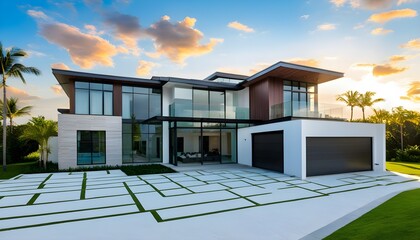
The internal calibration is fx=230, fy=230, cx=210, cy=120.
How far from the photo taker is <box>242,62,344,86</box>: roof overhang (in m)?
15.8

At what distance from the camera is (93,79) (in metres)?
17.5

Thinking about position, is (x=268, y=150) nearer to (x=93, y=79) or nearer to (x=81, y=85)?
(x=93, y=79)

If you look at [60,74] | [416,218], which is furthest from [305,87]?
[60,74]

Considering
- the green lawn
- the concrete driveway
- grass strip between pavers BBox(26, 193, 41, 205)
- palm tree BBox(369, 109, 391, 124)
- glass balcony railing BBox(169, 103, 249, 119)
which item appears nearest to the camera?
the concrete driveway

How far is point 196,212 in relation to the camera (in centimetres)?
677

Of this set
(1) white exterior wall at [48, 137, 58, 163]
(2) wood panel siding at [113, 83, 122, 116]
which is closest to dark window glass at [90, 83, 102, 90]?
(2) wood panel siding at [113, 83, 122, 116]

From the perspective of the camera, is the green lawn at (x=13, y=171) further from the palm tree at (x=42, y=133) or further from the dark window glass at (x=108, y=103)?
the dark window glass at (x=108, y=103)

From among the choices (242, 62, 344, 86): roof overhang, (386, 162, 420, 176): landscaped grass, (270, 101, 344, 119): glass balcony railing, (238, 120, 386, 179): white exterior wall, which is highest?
(242, 62, 344, 86): roof overhang

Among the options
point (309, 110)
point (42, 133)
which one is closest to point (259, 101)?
point (309, 110)

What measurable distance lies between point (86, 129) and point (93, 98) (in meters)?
2.48

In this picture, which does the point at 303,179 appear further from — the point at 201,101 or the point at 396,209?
the point at 201,101

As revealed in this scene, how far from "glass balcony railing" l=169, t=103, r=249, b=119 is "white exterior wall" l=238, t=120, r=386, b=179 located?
7.54ft

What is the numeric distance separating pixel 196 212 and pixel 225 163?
12711 mm

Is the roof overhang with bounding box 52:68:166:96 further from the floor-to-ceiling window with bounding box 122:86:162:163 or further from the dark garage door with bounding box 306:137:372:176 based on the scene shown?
the dark garage door with bounding box 306:137:372:176
